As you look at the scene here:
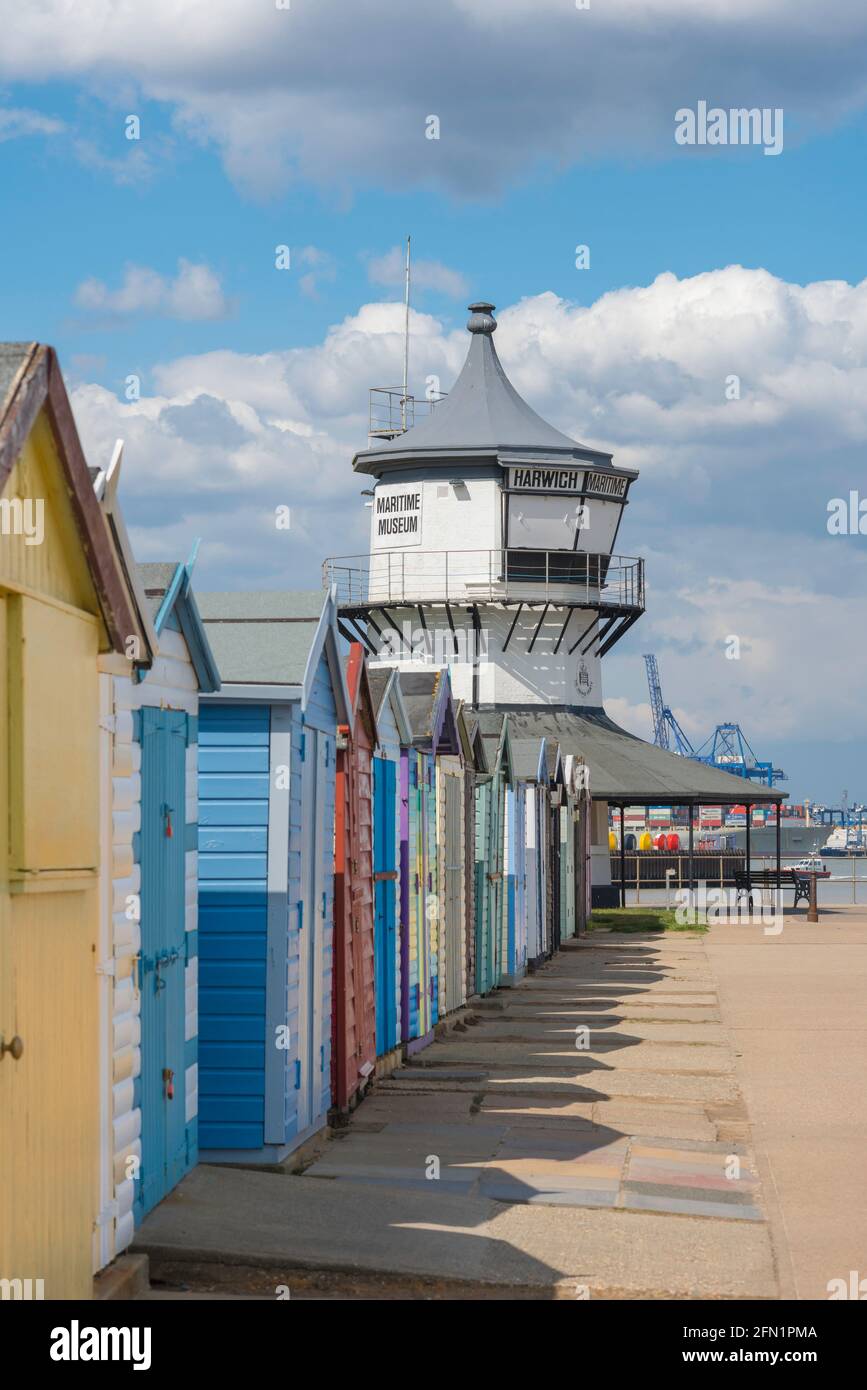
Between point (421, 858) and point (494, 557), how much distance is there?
92.1ft

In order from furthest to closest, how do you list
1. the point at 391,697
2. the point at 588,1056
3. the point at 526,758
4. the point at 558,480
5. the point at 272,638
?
the point at 558,480 → the point at 526,758 → the point at 588,1056 → the point at 391,697 → the point at 272,638

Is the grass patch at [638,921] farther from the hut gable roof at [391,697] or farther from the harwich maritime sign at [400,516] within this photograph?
the hut gable roof at [391,697]

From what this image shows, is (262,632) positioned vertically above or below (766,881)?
above

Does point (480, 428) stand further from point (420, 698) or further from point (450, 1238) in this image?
point (450, 1238)

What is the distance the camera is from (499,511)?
1725 inches

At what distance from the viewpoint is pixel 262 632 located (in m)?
10.7

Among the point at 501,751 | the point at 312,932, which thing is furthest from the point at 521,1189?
the point at 501,751

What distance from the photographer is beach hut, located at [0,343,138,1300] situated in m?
5.82

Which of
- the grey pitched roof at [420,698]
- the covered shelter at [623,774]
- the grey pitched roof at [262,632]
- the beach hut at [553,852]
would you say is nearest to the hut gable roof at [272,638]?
the grey pitched roof at [262,632]

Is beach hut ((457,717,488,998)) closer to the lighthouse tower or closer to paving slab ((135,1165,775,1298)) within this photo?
paving slab ((135,1165,775,1298))

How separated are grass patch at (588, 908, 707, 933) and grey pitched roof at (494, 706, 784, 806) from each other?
2653 millimetres

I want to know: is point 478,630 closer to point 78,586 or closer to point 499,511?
point 499,511

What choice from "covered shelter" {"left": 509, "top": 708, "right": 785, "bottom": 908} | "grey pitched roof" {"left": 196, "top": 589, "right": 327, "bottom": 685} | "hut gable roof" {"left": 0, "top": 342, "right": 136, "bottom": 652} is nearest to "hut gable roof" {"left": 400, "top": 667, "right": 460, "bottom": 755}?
"grey pitched roof" {"left": 196, "top": 589, "right": 327, "bottom": 685}
